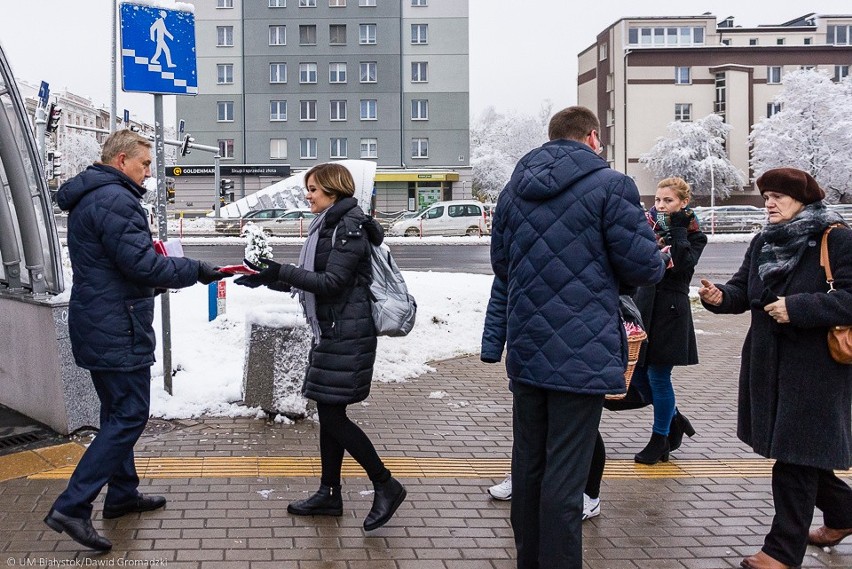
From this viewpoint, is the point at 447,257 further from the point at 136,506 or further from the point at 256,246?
the point at 136,506

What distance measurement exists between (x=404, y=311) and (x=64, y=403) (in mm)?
2781

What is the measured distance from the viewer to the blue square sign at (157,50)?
22.9 feet

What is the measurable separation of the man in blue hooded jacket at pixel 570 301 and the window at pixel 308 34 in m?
59.0

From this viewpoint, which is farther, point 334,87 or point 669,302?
→ point 334,87

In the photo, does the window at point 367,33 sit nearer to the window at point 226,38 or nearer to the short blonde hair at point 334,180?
the window at point 226,38

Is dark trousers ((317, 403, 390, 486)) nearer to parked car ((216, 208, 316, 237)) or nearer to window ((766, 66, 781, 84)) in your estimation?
parked car ((216, 208, 316, 237))

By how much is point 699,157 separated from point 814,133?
7.65 meters

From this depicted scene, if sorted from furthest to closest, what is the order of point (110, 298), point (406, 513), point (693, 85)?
point (693, 85), point (406, 513), point (110, 298)

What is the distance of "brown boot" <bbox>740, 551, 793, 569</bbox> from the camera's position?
4215mm

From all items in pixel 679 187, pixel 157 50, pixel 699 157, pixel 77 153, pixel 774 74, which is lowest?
pixel 679 187

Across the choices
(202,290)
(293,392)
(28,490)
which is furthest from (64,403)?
(202,290)

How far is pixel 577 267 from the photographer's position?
3.70m

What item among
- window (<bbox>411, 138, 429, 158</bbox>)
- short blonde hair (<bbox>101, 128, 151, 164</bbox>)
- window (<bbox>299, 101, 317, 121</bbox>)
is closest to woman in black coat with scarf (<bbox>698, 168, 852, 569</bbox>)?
short blonde hair (<bbox>101, 128, 151, 164</bbox>)

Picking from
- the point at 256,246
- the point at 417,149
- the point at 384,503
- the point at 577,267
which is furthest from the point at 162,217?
the point at 417,149
